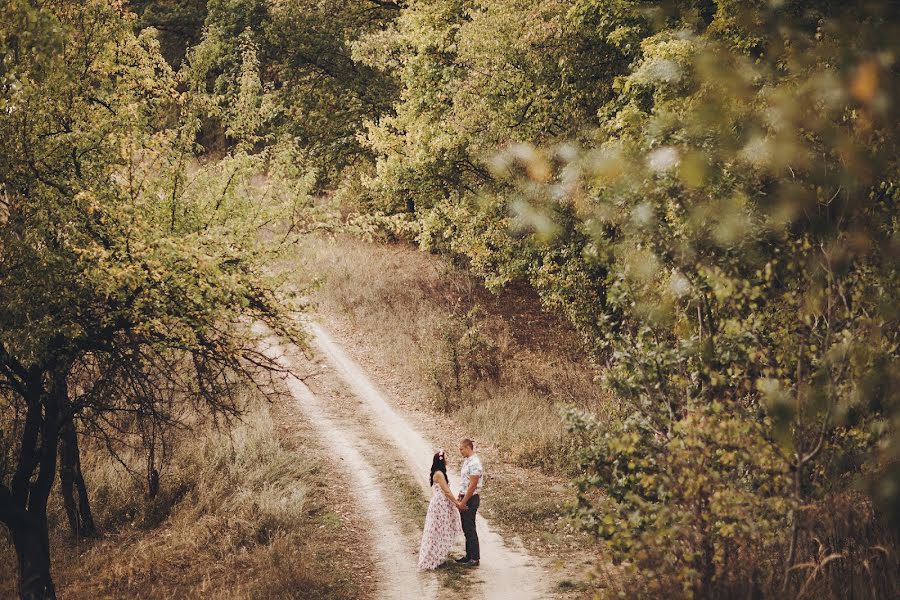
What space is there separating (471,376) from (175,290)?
12330 mm

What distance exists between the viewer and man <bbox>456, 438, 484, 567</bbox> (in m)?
10.2

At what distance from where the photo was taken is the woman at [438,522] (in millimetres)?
10164

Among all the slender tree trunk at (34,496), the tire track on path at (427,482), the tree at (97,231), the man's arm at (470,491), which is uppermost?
the tree at (97,231)

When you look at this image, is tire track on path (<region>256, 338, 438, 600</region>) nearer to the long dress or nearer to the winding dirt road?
the winding dirt road

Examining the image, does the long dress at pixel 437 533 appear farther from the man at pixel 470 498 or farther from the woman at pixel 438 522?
the man at pixel 470 498

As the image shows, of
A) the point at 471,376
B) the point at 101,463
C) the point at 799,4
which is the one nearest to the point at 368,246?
the point at 471,376

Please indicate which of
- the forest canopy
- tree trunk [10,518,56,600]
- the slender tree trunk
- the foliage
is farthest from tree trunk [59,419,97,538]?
the foliage

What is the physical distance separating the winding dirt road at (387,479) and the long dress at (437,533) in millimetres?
217

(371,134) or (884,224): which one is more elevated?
(371,134)

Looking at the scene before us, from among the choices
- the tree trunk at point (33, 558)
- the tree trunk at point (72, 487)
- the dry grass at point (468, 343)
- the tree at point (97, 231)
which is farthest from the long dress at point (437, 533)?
the tree trunk at point (72, 487)

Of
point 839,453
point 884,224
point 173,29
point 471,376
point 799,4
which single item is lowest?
point 471,376

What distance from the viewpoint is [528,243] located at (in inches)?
664

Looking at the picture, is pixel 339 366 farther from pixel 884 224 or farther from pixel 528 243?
pixel 884 224

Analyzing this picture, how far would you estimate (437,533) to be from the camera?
1018 centimetres
